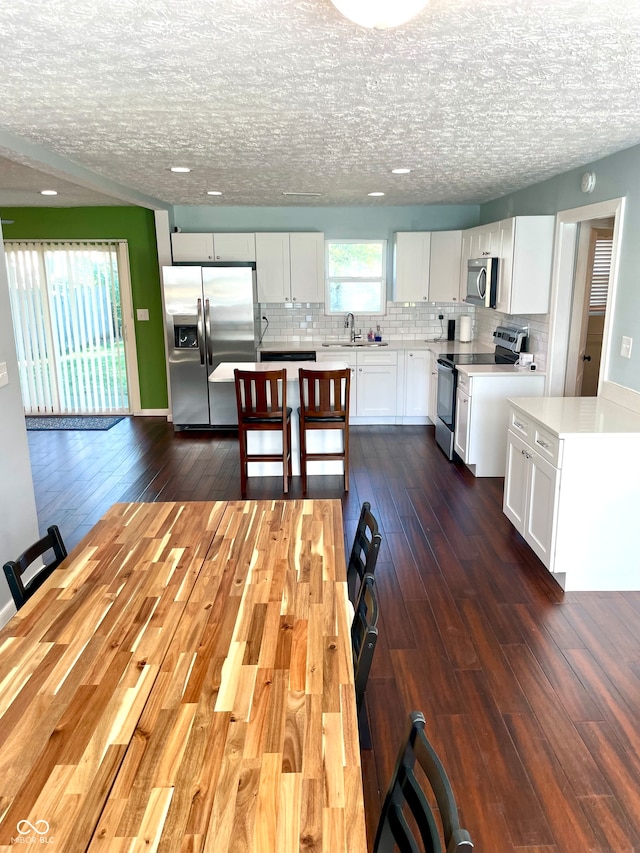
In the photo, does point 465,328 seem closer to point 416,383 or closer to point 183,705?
point 416,383

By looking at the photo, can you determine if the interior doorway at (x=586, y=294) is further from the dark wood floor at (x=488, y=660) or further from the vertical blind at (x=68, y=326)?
the vertical blind at (x=68, y=326)

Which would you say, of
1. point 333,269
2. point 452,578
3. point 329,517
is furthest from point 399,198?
point 329,517

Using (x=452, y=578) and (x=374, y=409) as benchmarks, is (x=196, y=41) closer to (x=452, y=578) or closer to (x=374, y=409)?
(x=452, y=578)

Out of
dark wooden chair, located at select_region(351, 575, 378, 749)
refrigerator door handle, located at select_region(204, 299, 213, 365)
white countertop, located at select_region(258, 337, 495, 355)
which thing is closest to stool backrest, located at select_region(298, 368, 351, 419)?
white countertop, located at select_region(258, 337, 495, 355)

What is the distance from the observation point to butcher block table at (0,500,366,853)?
44.5 inches

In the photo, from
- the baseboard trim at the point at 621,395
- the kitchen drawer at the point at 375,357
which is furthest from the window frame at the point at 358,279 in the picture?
the baseboard trim at the point at 621,395

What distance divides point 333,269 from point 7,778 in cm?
658

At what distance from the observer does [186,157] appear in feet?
13.1

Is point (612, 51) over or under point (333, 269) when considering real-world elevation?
over

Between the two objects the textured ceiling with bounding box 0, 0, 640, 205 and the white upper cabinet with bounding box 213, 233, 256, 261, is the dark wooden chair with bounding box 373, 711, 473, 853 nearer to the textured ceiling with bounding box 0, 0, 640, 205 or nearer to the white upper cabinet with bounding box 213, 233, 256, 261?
the textured ceiling with bounding box 0, 0, 640, 205

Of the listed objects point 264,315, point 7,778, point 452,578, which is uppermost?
point 264,315

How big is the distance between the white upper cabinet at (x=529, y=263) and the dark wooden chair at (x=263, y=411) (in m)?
2.15

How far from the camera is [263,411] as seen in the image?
4.83 m

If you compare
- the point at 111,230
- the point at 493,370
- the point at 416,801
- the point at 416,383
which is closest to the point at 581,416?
the point at 493,370
